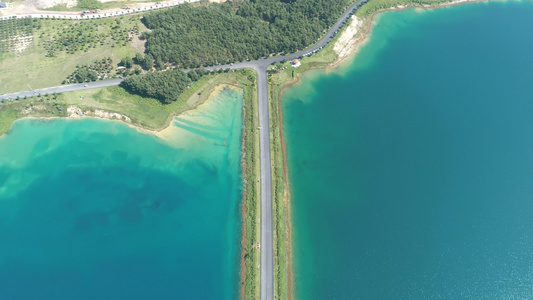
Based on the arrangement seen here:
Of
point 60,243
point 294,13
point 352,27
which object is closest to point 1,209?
point 60,243

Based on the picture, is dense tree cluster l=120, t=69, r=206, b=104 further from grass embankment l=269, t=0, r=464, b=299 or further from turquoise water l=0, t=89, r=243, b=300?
grass embankment l=269, t=0, r=464, b=299

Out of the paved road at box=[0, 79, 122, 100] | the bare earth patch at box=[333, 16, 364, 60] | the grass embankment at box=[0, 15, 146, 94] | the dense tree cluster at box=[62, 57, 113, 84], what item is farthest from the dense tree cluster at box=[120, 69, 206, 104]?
the bare earth patch at box=[333, 16, 364, 60]

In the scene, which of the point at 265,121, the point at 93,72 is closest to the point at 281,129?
the point at 265,121

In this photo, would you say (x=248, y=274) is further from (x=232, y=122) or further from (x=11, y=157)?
(x=11, y=157)

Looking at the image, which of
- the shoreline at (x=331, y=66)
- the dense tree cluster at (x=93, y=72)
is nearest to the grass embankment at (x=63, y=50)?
the dense tree cluster at (x=93, y=72)

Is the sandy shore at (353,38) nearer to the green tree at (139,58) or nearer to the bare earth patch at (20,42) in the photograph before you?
the green tree at (139,58)

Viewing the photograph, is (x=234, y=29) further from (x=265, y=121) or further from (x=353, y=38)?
(x=353, y=38)
